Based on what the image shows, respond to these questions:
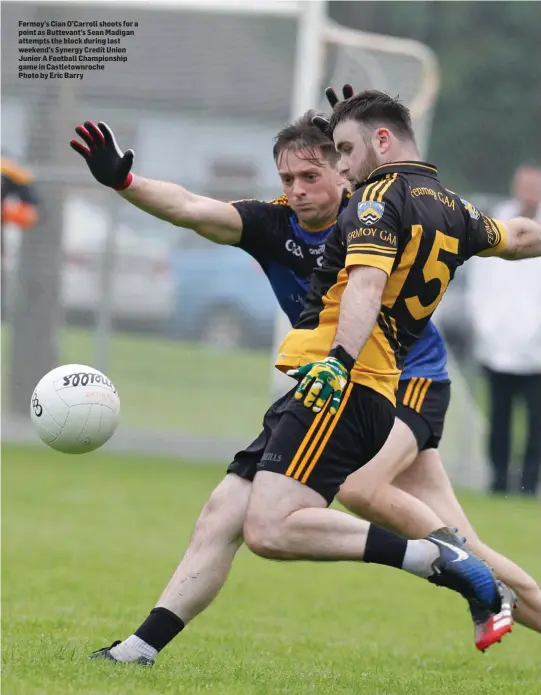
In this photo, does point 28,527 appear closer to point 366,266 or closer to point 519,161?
point 366,266

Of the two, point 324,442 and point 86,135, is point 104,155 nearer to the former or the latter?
point 86,135

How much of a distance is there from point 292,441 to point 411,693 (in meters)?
1.10

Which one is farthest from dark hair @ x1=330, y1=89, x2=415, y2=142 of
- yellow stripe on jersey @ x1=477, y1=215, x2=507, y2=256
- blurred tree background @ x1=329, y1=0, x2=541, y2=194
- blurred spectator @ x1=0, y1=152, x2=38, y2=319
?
blurred tree background @ x1=329, y1=0, x2=541, y2=194

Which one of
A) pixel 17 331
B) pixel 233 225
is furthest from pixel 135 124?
pixel 233 225

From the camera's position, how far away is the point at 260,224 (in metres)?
5.77

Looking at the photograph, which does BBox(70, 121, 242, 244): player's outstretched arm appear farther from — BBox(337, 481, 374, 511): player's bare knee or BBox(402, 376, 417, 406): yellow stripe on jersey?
BBox(337, 481, 374, 511): player's bare knee

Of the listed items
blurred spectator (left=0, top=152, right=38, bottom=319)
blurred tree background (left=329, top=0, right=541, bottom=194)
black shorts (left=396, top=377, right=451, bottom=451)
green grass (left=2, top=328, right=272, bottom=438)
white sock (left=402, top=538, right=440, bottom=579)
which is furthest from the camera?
blurred tree background (left=329, top=0, right=541, bottom=194)

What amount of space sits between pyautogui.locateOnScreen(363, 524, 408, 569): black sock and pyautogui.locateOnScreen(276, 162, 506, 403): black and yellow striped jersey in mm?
579

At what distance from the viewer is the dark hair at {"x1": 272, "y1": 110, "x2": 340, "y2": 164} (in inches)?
217

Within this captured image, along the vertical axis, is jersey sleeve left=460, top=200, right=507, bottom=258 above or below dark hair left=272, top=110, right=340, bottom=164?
below

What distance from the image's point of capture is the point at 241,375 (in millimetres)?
15289

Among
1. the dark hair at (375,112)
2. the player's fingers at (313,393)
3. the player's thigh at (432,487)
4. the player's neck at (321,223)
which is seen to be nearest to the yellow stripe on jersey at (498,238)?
the dark hair at (375,112)

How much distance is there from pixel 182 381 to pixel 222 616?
850 cm

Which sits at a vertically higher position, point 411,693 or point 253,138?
point 253,138
